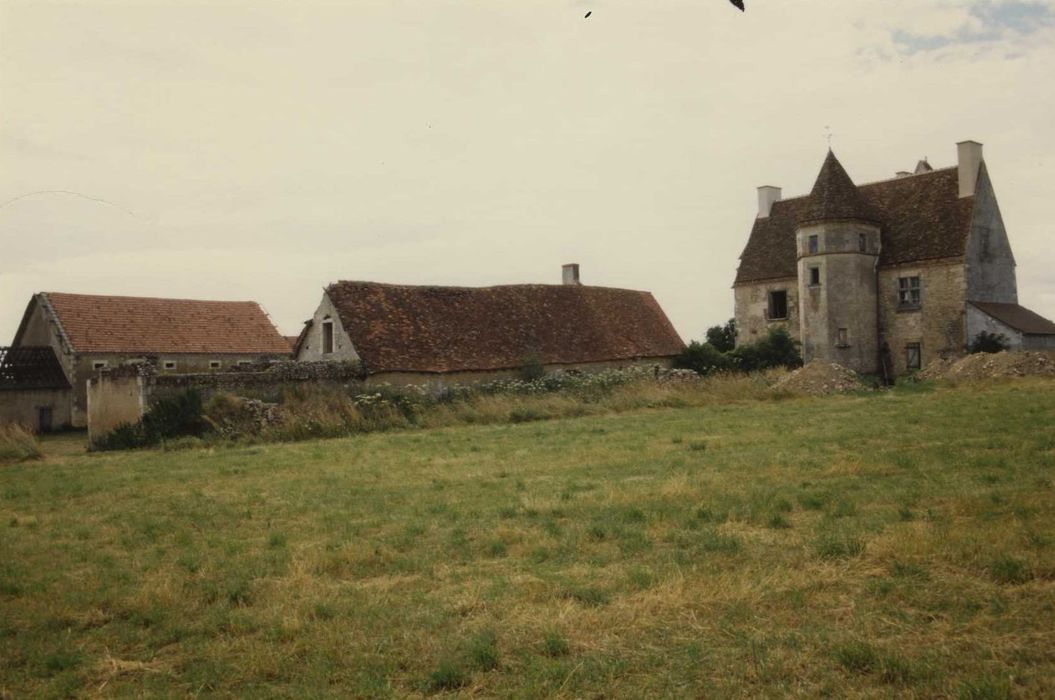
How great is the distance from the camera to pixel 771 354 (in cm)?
3872

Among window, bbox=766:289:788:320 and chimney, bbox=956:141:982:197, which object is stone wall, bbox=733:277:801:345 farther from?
chimney, bbox=956:141:982:197

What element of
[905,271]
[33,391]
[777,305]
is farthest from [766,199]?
[33,391]

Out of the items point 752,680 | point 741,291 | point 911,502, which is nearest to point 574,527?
point 911,502

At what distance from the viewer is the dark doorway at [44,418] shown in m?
37.0

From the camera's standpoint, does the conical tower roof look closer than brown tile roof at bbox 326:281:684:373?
No

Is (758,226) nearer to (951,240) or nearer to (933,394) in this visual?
(951,240)

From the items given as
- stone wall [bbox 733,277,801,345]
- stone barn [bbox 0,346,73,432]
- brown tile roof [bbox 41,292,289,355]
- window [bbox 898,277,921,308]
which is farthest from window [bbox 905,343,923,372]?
stone barn [bbox 0,346,73,432]

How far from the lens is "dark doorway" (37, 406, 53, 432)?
37.0 m

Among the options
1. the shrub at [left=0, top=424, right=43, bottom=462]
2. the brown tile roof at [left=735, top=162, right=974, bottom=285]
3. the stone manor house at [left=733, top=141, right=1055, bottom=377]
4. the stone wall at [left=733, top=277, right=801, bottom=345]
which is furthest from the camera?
the stone wall at [left=733, top=277, right=801, bottom=345]

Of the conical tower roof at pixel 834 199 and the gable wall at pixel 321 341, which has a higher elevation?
the conical tower roof at pixel 834 199

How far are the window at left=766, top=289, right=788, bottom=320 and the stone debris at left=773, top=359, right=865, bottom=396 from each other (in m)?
11.9

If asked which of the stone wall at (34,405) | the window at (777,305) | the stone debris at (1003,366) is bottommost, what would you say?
the stone wall at (34,405)

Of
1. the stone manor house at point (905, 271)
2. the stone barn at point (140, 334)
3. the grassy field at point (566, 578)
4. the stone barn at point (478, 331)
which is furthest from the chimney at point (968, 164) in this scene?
the stone barn at point (140, 334)

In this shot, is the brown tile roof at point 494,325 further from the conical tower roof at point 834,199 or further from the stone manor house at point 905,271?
the conical tower roof at point 834,199
